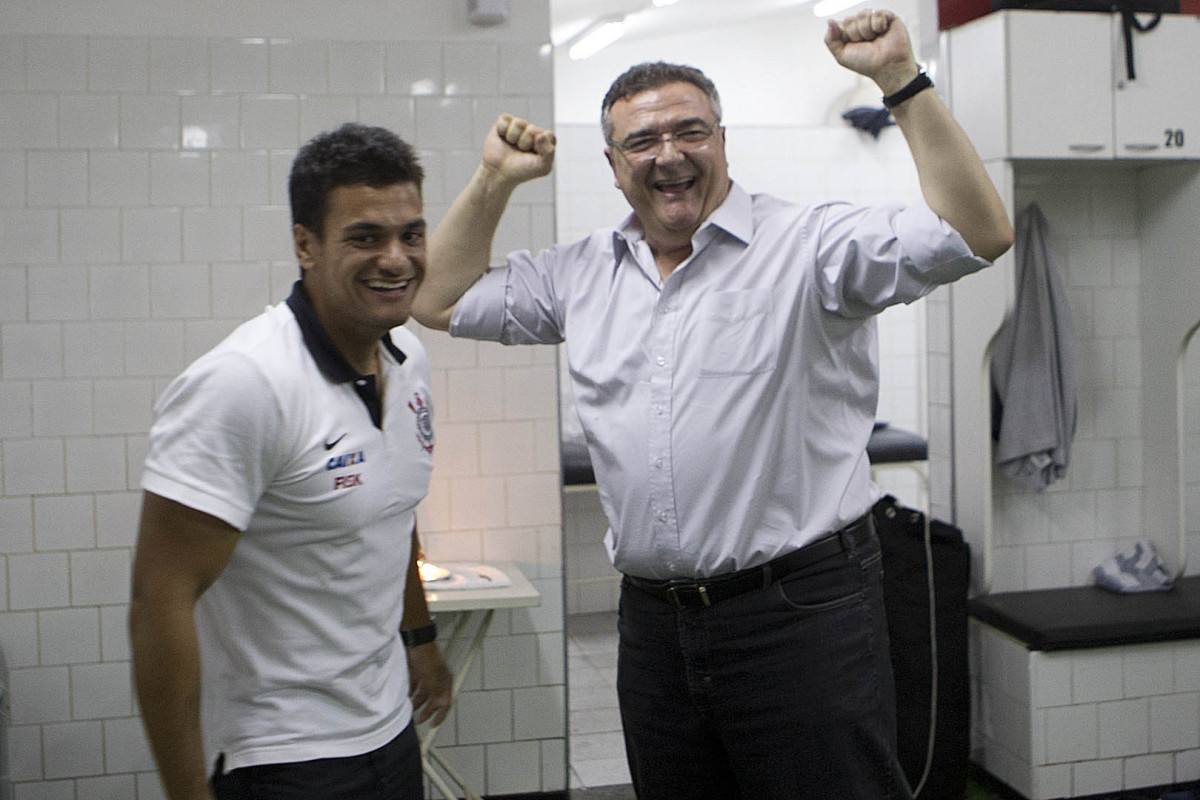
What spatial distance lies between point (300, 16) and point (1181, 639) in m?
3.18

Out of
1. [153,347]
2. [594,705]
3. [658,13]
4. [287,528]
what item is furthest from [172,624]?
[658,13]

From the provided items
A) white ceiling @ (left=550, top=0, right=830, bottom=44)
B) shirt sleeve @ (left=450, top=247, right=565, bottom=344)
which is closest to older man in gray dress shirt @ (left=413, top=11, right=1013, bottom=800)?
shirt sleeve @ (left=450, top=247, right=565, bottom=344)

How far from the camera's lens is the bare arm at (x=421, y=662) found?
6.43ft

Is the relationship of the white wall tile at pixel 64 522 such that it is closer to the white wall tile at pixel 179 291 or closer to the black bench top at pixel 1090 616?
the white wall tile at pixel 179 291

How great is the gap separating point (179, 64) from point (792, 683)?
2.55 metres

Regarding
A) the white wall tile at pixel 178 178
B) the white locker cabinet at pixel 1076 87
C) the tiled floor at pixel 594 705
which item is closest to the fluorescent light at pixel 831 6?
the tiled floor at pixel 594 705

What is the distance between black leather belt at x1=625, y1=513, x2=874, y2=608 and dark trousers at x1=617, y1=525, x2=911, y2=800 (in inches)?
0.5

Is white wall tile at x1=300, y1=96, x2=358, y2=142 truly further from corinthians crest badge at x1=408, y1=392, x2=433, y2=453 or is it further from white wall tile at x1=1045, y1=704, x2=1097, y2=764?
white wall tile at x1=1045, y1=704, x2=1097, y2=764

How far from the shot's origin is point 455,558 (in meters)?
3.67

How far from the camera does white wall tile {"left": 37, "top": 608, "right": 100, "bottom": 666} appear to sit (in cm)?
346

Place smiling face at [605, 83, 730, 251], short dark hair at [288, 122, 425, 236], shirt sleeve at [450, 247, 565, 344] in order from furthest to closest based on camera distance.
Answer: shirt sleeve at [450, 247, 565, 344]
smiling face at [605, 83, 730, 251]
short dark hair at [288, 122, 425, 236]

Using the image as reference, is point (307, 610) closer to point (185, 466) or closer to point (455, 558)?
point (185, 466)

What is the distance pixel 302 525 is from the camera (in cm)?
150

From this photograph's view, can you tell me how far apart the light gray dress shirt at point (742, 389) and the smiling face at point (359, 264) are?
58cm
